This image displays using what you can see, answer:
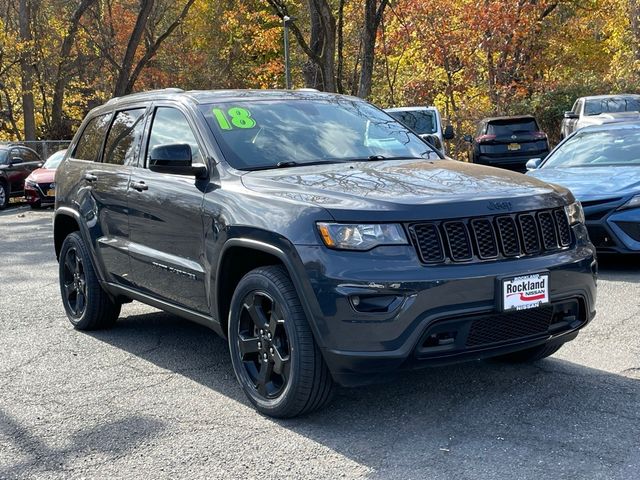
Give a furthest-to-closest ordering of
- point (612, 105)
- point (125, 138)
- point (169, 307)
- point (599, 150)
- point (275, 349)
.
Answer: point (612, 105), point (599, 150), point (125, 138), point (169, 307), point (275, 349)

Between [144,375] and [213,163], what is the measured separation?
4.96ft

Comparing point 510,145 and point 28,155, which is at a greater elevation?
point 510,145

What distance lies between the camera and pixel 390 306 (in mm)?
4055

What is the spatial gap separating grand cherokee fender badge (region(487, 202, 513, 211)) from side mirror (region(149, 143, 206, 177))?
175 cm

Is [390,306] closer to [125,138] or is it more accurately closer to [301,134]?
[301,134]

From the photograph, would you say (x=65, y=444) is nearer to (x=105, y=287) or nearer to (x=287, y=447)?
(x=287, y=447)

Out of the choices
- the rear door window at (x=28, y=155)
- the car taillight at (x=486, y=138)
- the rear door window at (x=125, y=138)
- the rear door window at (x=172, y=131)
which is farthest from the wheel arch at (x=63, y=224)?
the rear door window at (x=28, y=155)

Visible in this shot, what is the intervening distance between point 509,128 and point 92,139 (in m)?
14.6

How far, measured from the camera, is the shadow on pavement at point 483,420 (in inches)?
154

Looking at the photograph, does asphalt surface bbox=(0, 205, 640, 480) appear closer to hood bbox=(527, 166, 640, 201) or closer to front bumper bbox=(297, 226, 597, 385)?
front bumper bbox=(297, 226, 597, 385)

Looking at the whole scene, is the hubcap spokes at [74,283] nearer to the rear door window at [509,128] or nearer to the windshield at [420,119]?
the windshield at [420,119]

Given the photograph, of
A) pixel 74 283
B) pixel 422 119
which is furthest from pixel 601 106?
pixel 74 283

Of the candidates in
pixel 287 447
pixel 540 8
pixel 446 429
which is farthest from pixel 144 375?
pixel 540 8

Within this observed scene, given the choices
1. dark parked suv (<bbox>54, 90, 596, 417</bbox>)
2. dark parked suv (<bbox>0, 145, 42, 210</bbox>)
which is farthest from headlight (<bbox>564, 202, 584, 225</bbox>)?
dark parked suv (<bbox>0, 145, 42, 210</bbox>)
